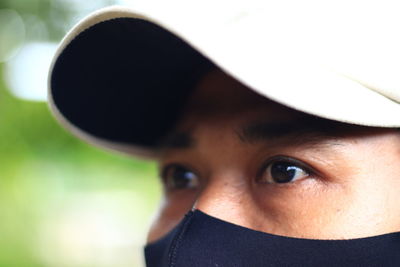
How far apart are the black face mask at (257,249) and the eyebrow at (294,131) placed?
24cm

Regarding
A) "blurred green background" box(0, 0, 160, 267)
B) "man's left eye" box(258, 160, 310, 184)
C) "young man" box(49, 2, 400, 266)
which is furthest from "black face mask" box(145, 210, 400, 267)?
"blurred green background" box(0, 0, 160, 267)

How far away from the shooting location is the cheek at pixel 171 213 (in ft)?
5.66

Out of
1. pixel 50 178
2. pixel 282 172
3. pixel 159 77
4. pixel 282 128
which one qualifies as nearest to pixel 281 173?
pixel 282 172

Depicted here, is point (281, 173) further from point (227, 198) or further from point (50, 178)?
point (50, 178)

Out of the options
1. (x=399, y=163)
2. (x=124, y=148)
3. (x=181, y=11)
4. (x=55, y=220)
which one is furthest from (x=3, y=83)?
(x=399, y=163)

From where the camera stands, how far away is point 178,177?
1.91 metres

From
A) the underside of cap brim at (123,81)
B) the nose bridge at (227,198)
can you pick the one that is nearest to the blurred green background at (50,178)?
the underside of cap brim at (123,81)

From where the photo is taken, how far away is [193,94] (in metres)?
1.86

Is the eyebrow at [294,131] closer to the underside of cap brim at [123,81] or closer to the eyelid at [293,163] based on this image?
the eyelid at [293,163]

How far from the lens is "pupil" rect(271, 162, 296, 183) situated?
4.73 ft

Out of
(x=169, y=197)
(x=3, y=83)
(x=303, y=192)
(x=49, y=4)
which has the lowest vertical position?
(x=303, y=192)

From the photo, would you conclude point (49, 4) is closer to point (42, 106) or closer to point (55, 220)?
point (42, 106)

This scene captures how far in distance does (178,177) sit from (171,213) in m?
0.17

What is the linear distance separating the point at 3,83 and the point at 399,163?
197 inches
